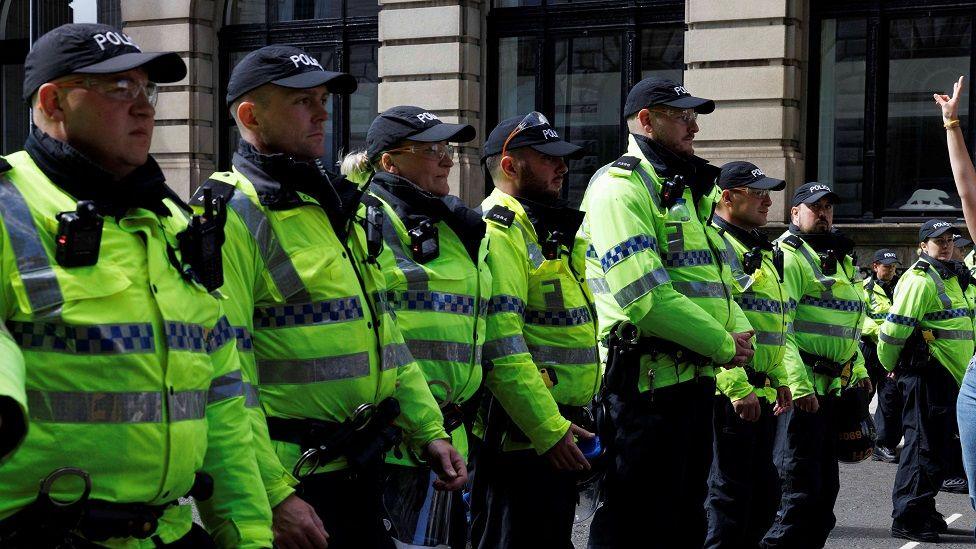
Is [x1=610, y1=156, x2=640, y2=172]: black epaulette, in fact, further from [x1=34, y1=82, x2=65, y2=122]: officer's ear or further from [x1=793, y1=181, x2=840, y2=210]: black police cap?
[x1=34, y1=82, x2=65, y2=122]: officer's ear

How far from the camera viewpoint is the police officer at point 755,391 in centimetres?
708

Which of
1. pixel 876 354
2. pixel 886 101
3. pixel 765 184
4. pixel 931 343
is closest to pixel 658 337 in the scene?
pixel 765 184

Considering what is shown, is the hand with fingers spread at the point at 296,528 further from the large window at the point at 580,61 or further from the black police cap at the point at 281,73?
the large window at the point at 580,61

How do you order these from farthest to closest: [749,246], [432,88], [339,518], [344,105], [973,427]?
[344,105], [432,88], [749,246], [973,427], [339,518]

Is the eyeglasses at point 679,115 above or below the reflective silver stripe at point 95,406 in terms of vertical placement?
above

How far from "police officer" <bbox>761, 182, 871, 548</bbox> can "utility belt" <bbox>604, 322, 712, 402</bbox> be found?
2165 millimetres

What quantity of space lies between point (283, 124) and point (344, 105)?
15241mm

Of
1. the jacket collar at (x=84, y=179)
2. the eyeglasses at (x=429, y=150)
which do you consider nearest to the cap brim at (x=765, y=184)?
the eyeglasses at (x=429, y=150)

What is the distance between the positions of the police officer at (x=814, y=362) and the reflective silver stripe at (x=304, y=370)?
4636mm

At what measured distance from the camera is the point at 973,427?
479 centimetres

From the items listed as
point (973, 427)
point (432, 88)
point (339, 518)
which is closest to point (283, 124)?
point (339, 518)

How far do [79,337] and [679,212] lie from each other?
3.72 meters

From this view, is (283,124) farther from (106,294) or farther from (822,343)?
(822,343)

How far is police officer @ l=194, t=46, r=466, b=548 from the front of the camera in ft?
12.1
